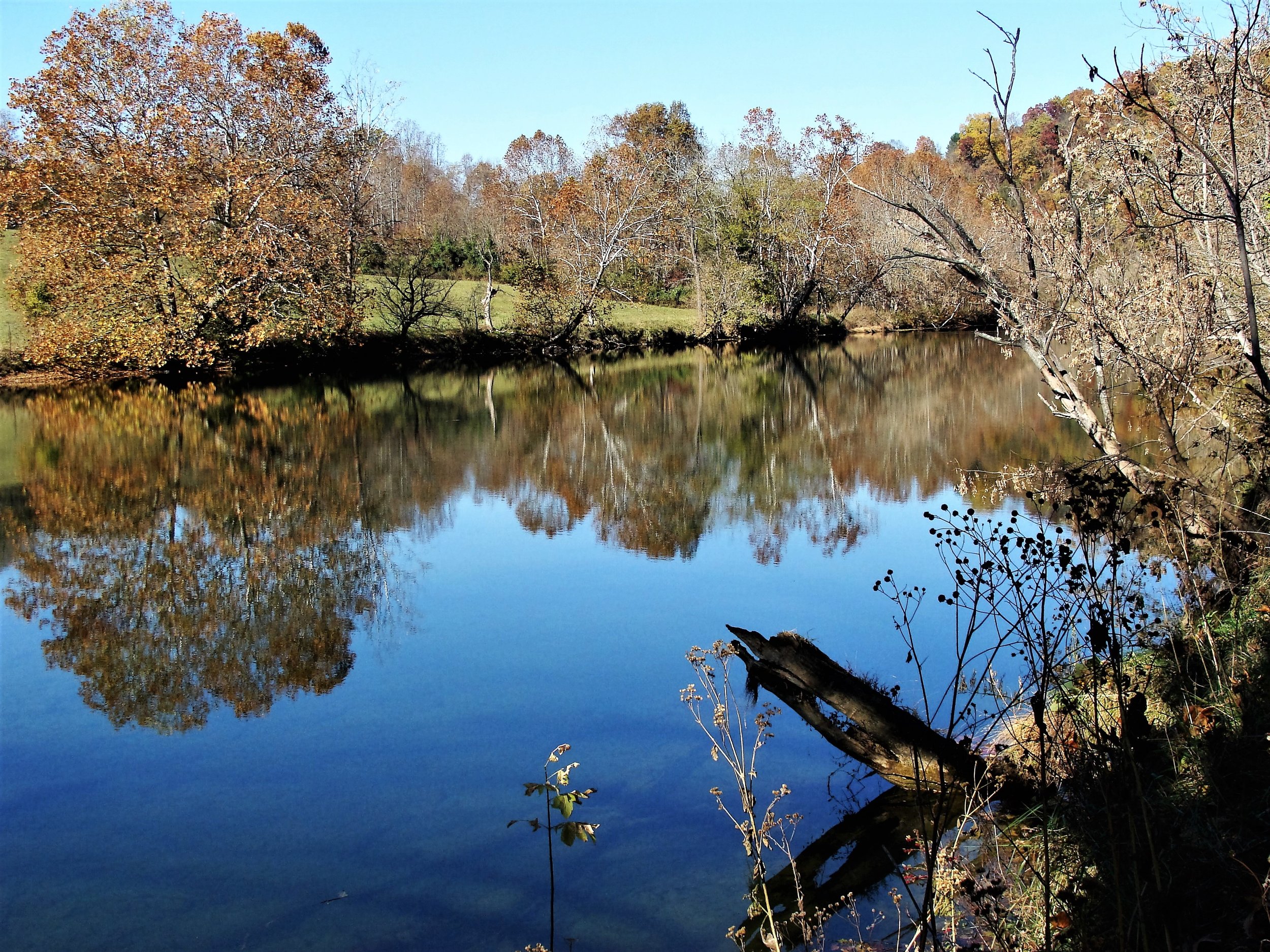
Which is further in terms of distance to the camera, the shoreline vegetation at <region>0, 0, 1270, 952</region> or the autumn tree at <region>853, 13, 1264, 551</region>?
the autumn tree at <region>853, 13, 1264, 551</region>

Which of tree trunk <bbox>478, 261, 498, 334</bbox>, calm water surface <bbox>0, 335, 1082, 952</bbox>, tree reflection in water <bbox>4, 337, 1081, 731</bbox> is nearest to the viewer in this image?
calm water surface <bbox>0, 335, 1082, 952</bbox>

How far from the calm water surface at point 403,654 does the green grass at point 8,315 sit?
1027 centimetres

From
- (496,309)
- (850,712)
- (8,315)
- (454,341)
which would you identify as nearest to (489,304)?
(496,309)

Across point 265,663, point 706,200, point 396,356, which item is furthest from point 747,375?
point 265,663

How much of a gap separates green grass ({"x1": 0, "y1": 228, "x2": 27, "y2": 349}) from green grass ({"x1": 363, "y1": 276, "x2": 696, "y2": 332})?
34.3 feet

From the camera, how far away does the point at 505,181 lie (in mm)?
53719

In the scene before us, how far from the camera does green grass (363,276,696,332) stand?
38625 mm

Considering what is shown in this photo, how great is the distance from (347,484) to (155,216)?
51.8ft

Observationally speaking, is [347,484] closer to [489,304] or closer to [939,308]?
[489,304]

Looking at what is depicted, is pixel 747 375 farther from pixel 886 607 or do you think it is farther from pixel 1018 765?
pixel 1018 765

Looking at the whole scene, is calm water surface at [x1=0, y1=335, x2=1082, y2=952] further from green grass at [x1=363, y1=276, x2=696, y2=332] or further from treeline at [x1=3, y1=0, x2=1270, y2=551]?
green grass at [x1=363, y1=276, x2=696, y2=332]

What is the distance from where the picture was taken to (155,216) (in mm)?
26453

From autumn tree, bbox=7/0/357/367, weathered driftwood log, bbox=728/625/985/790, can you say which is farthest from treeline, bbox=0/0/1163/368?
weathered driftwood log, bbox=728/625/985/790

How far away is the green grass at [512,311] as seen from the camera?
38625 mm
